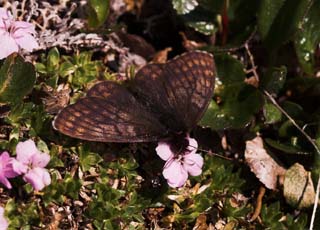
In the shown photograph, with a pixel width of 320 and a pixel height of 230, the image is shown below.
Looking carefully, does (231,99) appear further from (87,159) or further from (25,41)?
(25,41)

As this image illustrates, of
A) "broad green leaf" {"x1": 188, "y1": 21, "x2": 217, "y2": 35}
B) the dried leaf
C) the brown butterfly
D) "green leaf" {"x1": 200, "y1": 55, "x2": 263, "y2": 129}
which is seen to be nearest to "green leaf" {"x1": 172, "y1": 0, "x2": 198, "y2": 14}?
"broad green leaf" {"x1": 188, "y1": 21, "x2": 217, "y2": 35}

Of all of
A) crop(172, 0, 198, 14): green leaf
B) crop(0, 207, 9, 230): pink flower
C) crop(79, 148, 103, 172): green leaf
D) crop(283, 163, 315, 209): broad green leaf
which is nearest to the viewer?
crop(0, 207, 9, 230): pink flower

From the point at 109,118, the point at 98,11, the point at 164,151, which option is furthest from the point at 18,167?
the point at 98,11

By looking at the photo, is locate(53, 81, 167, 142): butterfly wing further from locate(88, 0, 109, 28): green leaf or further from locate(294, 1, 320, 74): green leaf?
locate(294, 1, 320, 74): green leaf

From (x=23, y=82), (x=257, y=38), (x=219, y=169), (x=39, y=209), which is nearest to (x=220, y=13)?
(x=257, y=38)

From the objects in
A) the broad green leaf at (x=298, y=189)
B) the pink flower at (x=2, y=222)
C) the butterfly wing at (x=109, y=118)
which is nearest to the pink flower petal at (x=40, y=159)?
the butterfly wing at (x=109, y=118)

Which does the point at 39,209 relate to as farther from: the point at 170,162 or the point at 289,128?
the point at 289,128

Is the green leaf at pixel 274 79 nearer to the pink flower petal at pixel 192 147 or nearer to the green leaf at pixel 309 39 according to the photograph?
the green leaf at pixel 309 39
